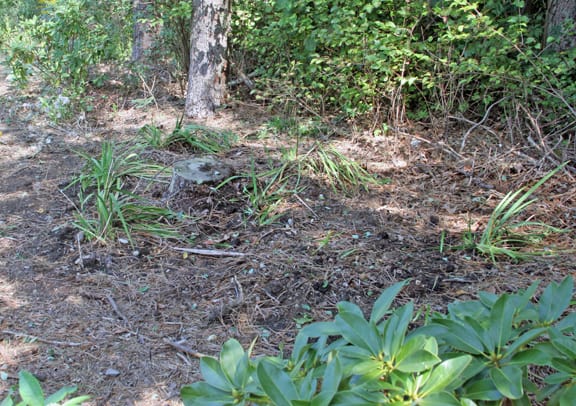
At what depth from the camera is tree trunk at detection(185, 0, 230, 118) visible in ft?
17.8

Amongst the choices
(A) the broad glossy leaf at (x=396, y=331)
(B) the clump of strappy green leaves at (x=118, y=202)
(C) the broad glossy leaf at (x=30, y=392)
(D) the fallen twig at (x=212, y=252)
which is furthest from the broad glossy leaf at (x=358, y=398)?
(B) the clump of strappy green leaves at (x=118, y=202)

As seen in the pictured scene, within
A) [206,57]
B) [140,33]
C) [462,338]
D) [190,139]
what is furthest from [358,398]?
[140,33]

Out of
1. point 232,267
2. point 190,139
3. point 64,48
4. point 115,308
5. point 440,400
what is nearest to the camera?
point 440,400

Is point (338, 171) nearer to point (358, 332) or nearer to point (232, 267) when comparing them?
point (232, 267)

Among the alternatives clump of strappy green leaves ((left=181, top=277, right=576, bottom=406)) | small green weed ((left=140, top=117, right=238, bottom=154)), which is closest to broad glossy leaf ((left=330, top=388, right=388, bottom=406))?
clump of strappy green leaves ((left=181, top=277, right=576, bottom=406))

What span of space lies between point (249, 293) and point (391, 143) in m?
2.28

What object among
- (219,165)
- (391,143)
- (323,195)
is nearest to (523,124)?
(391,143)

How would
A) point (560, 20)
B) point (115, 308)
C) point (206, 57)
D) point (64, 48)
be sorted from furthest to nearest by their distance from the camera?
point (64, 48)
point (206, 57)
point (560, 20)
point (115, 308)

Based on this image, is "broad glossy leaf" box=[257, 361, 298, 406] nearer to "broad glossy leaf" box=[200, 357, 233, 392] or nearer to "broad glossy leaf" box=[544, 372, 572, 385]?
"broad glossy leaf" box=[200, 357, 233, 392]

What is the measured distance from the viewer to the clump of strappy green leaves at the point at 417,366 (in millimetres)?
1005

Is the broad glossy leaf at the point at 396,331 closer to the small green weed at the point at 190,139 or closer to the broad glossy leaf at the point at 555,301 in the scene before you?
the broad glossy leaf at the point at 555,301

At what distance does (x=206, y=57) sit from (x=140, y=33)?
1.48m

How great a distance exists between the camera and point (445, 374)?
3.30 ft

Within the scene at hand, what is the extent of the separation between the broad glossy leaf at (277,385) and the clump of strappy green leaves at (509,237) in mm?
2270
